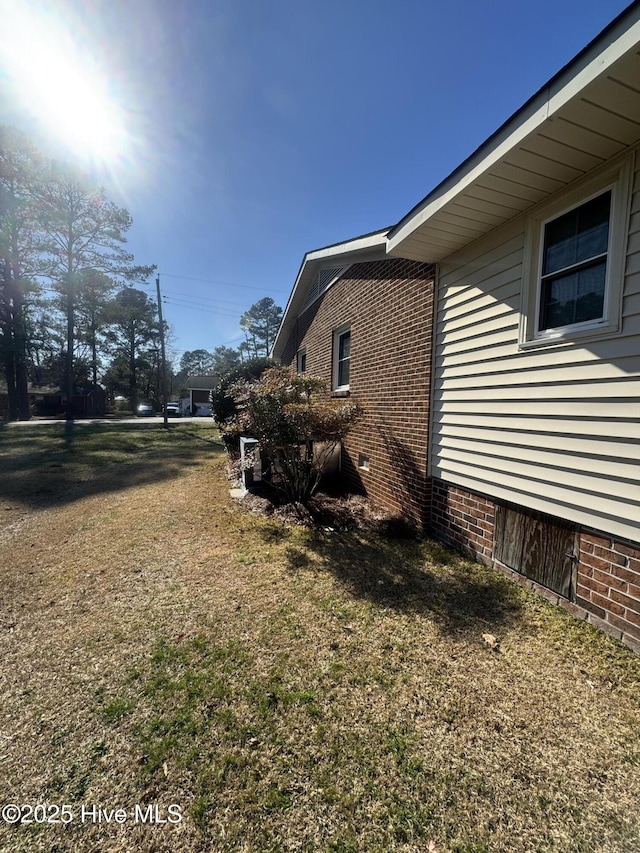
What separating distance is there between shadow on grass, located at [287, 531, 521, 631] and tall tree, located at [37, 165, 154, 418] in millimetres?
25002

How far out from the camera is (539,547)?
2992 mm

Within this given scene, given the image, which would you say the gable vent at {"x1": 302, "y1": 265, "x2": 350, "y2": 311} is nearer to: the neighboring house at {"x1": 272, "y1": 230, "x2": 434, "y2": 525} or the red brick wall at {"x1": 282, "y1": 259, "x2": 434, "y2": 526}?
the neighboring house at {"x1": 272, "y1": 230, "x2": 434, "y2": 525}

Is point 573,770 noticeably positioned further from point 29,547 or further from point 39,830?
point 29,547

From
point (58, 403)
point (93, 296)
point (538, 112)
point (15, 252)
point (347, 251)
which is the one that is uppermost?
point (15, 252)

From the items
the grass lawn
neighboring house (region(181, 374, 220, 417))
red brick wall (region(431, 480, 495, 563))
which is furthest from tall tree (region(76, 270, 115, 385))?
red brick wall (region(431, 480, 495, 563))

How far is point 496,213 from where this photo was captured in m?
3.26

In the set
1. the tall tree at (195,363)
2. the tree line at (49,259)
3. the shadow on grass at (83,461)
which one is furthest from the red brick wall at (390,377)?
the tall tree at (195,363)

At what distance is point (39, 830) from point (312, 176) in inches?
422

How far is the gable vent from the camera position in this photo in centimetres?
711

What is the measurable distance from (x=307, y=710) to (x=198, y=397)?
46943 millimetres

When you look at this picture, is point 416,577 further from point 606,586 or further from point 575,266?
point 575,266

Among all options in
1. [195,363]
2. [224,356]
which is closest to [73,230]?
[224,356]

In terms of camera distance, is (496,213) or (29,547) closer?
(496,213)

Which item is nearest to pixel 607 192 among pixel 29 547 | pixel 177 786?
pixel 177 786
